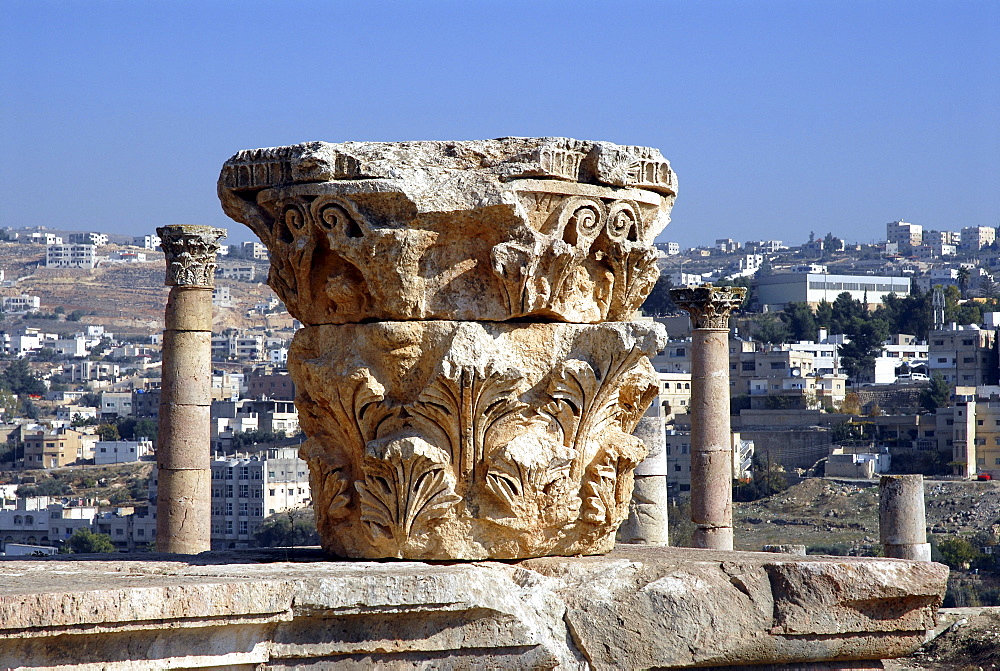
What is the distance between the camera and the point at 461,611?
19.1 ft

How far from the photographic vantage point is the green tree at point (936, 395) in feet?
241

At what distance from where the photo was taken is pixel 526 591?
6.12m

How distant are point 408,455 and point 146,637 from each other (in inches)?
61.5

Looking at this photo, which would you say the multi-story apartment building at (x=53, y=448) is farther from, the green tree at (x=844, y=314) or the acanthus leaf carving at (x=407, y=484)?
the acanthus leaf carving at (x=407, y=484)

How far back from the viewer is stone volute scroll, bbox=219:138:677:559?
20.8 ft

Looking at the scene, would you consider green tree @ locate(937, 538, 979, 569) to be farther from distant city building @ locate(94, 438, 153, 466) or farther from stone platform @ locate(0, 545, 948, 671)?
distant city building @ locate(94, 438, 153, 466)

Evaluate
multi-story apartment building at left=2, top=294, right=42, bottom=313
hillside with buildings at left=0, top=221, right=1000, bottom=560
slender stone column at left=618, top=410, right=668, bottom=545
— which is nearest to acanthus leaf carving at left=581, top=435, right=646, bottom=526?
hillside with buildings at left=0, top=221, right=1000, bottom=560

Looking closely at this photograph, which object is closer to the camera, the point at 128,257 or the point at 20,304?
the point at 20,304

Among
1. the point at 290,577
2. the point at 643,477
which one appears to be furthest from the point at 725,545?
the point at 290,577

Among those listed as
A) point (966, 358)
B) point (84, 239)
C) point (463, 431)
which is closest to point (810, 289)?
point (966, 358)

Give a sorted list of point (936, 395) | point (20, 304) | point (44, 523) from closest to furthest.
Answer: point (44, 523) < point (936, 395) < point (20, 304)

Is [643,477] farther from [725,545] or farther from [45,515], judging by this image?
[45,515]

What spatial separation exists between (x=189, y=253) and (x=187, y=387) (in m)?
1.49

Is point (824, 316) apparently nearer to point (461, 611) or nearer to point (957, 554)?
point (957, 554)
